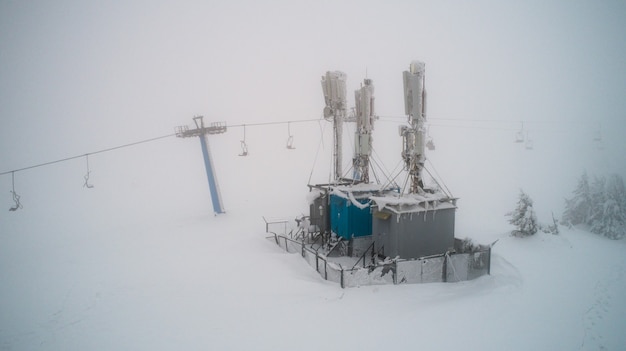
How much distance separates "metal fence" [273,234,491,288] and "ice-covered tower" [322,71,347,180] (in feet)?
30.6

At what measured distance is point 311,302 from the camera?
1125 cm

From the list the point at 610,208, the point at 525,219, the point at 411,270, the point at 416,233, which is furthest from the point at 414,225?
the point at 610,208

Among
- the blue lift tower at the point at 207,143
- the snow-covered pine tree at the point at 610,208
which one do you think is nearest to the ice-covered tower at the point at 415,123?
the blue lift tower at the point at 207,143

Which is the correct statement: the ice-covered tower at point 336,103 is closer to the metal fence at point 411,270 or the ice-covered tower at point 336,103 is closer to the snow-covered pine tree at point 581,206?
the metal fence at point 411,270

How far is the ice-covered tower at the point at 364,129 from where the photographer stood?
20.7m

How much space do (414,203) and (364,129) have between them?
25.9 ft

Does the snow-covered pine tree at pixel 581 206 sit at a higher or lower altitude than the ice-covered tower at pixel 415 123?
lower

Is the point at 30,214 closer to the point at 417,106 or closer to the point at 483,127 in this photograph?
the point at 417,106

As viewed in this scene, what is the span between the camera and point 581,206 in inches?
1187

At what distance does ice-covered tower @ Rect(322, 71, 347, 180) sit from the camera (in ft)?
72.4

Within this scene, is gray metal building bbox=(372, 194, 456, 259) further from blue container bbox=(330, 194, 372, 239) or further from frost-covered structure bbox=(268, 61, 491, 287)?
blue container bbox=(330, 194, 372, 239)

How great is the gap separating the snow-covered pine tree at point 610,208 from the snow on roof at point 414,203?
22.5 m

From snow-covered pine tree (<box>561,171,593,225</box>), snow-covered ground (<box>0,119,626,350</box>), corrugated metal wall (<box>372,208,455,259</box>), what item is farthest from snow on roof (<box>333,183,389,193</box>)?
snow-covered pine tree (<box>561,171,593,225</box>)

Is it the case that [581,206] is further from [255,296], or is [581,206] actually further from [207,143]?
[207,143]
